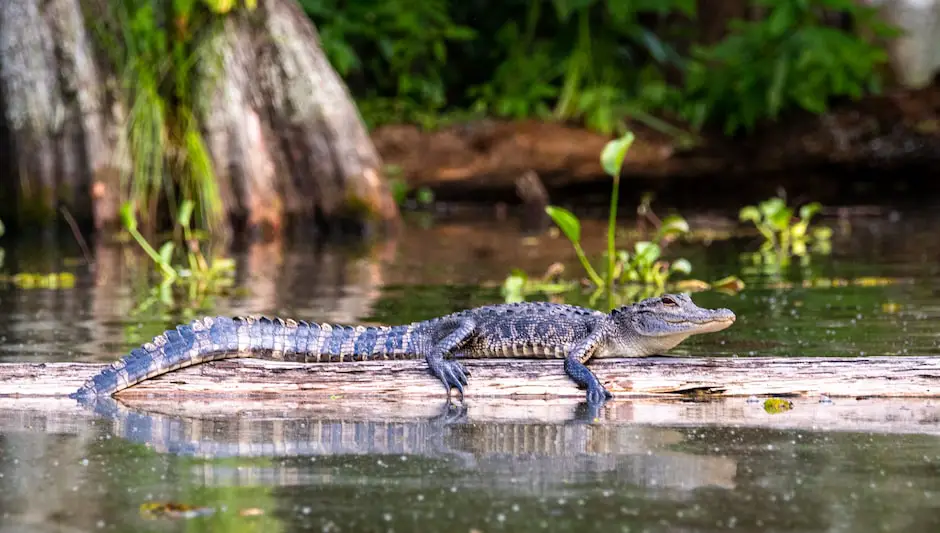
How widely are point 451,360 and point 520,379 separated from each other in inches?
15.5

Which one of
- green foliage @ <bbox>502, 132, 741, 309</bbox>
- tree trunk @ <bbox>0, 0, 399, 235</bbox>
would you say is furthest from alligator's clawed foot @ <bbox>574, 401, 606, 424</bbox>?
tree trunk @ <bbox>0, 0, 399, 235</bbox>

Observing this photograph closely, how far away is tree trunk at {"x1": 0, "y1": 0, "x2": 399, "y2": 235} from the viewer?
17.7 metres

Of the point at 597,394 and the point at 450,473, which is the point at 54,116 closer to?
the point at 597,394

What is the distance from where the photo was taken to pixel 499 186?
2217 cm

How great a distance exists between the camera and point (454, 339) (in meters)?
7.25

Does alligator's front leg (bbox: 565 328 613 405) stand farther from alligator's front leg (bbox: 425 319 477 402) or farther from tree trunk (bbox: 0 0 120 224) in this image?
tree trunk (bbox: 0 0 120 224)

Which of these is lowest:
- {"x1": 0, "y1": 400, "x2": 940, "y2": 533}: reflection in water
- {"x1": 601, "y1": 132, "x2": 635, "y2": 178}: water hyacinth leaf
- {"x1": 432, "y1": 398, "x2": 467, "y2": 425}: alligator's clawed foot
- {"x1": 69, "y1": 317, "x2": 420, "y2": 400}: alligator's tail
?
{"x1": 0, "y1": 400, "x2": 940, "y2": 533}: reflection in water

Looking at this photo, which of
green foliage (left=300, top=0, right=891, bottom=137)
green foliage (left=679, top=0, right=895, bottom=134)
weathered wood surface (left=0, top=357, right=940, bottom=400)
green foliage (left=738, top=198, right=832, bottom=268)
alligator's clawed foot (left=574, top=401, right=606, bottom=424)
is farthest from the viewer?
green foliage (left=300, top=0, right=891, bottom=137)

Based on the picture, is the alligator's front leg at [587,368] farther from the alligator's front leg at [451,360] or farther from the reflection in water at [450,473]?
the alligator's front leg at [451,360]

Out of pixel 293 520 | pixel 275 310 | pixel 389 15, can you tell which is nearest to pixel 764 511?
pixel 293 520

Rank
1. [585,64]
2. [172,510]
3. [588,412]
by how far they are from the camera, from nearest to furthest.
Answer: [172,510], [588,412], [585,64]

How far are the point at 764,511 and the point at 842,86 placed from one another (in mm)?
17546

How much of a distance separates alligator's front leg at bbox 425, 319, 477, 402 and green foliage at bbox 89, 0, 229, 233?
34.9 ft

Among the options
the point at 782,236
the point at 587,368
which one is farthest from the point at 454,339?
the point at 782,236
